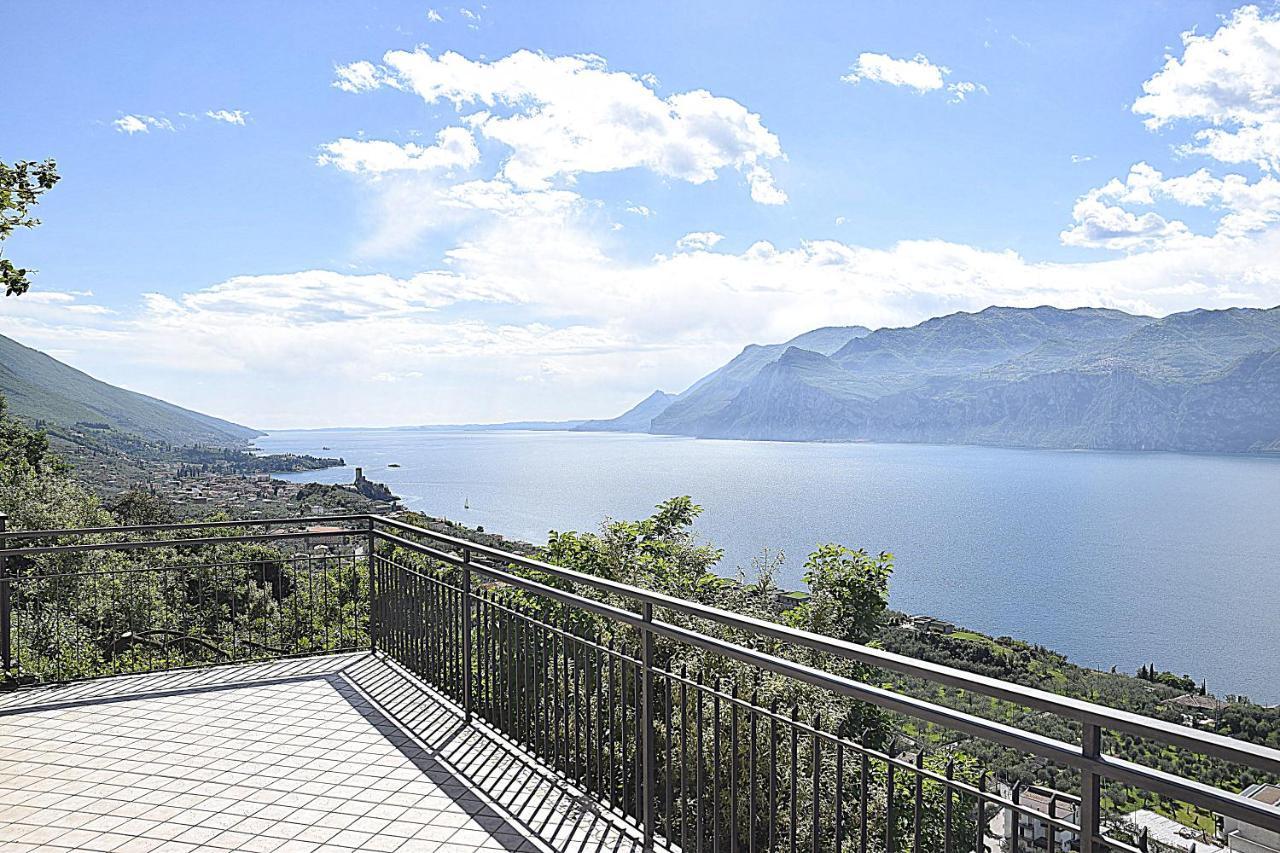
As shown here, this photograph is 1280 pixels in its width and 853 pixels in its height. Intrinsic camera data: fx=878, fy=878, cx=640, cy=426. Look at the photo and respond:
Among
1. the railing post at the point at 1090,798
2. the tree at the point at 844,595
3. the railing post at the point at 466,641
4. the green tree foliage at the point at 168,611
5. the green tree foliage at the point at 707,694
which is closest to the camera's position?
the railing post at the point at 1090,798

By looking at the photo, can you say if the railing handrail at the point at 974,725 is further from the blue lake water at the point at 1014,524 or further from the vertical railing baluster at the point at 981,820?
the blue lake water at the point at 1014,524

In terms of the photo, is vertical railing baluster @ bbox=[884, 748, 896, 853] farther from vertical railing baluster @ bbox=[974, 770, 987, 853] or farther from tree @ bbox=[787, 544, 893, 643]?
tree @ bbox=[787, 544, 893, 643]

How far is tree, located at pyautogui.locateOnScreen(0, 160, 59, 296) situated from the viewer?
7457 millimetres

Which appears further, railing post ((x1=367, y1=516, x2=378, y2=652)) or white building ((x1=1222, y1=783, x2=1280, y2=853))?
railing post ((x1=367, y1=516, x2=378, y2=652))

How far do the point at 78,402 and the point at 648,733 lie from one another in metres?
64.5

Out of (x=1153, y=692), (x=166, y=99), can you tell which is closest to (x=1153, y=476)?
(x=1153, y=692)

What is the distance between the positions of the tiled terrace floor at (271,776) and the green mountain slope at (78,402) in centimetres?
4295

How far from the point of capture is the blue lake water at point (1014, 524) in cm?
4019

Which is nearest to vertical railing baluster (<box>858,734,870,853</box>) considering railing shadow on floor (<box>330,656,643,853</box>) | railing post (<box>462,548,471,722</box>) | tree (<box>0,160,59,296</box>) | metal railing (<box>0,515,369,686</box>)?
railing shadow on floor (<box>330,656,643,853</box>)

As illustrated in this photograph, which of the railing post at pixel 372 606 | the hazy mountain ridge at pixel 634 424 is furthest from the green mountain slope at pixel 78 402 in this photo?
the hazy mountain ridge at pixel 634 424

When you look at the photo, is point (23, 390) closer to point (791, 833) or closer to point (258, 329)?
point (258, 329)

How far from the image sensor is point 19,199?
313 inches

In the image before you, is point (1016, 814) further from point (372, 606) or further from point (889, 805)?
point (372, 606)

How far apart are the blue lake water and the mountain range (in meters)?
5.92
